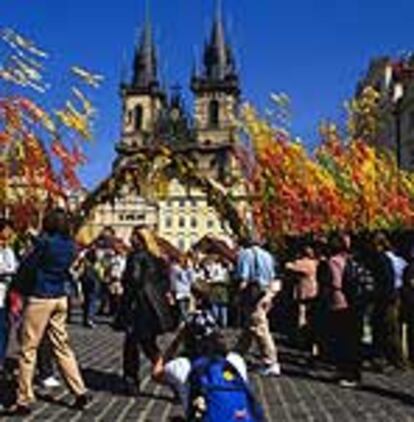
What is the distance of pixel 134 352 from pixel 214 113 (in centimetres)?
13883

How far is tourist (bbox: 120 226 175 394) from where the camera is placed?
1148 cm

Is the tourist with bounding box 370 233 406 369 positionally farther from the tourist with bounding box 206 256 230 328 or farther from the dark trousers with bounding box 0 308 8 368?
the tourist with bounding box 206 256 230 328

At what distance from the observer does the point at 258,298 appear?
14070 millimetres

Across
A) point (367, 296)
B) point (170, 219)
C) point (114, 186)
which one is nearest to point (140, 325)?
point (367, 296)

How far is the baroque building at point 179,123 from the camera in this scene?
147625 millimetres

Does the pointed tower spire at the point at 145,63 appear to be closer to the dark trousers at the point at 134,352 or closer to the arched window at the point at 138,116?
the arched window at the point at 138,116

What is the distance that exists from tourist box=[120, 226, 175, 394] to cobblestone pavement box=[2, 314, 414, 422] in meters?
0.62

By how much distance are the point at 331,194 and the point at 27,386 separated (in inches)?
1562

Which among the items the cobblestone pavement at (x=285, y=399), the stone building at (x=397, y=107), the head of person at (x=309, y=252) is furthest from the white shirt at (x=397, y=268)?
the stone building at (x=397, y=107)

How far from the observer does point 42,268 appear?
1008cm

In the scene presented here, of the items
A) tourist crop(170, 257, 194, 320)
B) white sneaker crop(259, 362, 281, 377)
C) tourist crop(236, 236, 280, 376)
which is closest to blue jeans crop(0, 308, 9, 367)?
tourist crop(236, 236, 280, 376)

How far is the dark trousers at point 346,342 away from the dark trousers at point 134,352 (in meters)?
2.84

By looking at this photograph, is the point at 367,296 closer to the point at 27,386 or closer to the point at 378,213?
the point at 27,386

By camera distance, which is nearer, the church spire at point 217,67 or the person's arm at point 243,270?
the person's arm at point 243,270
